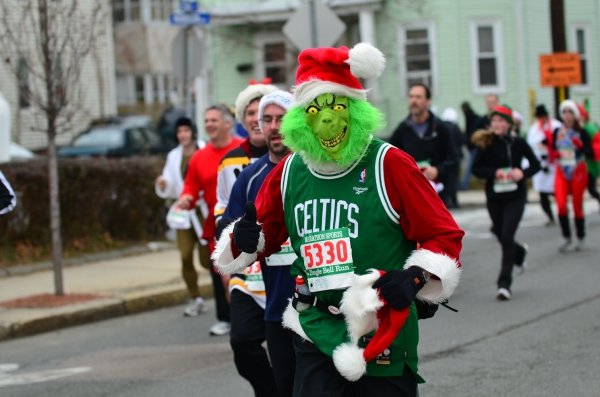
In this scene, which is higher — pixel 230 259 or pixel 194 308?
pixel 230 259

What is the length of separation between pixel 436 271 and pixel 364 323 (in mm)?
325

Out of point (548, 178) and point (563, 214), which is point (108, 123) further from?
point (563, 214)

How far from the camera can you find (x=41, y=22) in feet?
37.6

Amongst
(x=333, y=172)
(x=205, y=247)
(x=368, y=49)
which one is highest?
(x=368, y=49)

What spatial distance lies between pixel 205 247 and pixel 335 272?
21.7 ft

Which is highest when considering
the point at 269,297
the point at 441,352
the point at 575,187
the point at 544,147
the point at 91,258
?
the point at 544,147

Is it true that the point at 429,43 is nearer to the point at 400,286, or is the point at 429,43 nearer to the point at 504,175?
the point at 504,175

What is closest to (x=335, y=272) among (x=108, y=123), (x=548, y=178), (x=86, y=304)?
(x=86, y=304)

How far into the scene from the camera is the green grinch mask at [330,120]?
4.33 m

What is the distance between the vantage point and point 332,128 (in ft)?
14.3

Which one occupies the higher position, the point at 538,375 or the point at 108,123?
the point at 108,123

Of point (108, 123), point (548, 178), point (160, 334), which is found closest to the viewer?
point (160, 334)

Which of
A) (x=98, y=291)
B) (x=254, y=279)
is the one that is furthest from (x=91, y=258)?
(x=254, y=279)

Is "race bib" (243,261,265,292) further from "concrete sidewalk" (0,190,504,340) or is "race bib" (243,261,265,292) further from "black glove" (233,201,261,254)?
"concrete sidewalk" (0,190,504,340)
